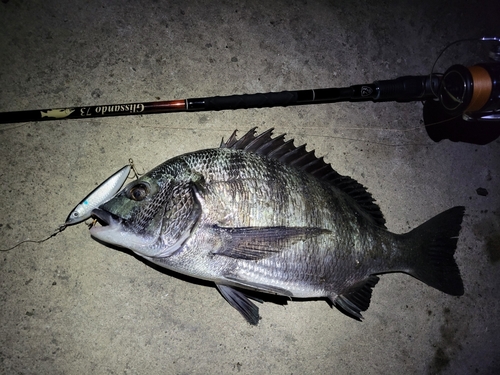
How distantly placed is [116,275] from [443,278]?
2.24m

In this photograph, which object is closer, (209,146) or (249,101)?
(249,101)

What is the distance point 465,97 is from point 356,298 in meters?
1.53

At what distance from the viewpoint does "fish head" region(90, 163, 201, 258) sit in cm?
172

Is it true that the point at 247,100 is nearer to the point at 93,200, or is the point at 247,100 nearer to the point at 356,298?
the point at 93,200

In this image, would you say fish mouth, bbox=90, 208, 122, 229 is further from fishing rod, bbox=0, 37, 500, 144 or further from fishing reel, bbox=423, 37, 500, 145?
fishing reel, bbox=423, 37, 500, 145

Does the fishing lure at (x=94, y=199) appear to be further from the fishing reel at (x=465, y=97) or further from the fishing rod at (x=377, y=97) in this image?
the fishing reel at (x=465, y=97)

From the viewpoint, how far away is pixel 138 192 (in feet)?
5.80

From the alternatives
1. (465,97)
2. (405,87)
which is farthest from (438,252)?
(405,87)

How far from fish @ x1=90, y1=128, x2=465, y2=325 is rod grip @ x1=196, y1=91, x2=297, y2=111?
268 millimetres

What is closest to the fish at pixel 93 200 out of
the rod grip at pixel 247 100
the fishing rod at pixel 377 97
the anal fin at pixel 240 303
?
the fishing rod at pixel 377 97

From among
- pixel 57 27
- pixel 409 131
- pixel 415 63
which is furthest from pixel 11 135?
pixel 415 63

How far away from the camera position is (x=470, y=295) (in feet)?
8.76

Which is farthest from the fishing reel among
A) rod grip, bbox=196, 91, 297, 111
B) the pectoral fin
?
the pectoral fin

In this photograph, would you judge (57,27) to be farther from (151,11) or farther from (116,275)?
(116,275)
